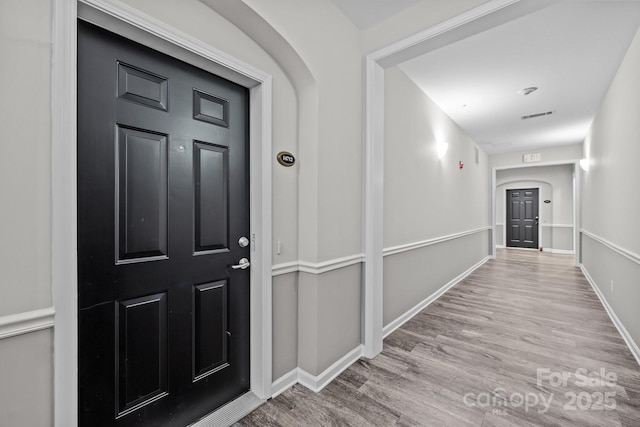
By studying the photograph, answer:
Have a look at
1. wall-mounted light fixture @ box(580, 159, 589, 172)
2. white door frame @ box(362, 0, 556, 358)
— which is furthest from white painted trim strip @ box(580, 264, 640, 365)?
wall-mounted light fixture @ box(580, 159, 589, 172)

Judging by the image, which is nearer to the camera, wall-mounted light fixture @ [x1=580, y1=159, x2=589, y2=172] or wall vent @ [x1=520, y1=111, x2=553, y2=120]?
wall vent @ [x1=520, y1=111, x2=553, y2=120]

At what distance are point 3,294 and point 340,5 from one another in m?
2.40

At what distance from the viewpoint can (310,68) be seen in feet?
5.97

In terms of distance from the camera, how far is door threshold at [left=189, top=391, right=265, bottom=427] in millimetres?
1552

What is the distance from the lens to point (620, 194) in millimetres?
2832

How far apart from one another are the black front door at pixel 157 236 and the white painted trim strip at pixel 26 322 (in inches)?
6.0

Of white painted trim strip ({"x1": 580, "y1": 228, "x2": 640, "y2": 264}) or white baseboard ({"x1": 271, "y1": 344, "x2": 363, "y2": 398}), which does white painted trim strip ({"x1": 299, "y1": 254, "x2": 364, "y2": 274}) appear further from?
white painted trim strip ({"x1": 580, "y1": 228, "x2": 640, "y2": 264})

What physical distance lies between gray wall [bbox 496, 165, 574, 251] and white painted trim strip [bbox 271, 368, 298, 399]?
356 inches

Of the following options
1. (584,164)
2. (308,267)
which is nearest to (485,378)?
(308,267)

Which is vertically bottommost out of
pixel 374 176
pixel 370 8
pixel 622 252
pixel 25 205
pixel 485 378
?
pixel 485 378

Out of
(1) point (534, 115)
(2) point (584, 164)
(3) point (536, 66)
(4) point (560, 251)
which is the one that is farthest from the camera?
(4) point (560, 251)

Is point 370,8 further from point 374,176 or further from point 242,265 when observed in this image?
point 242,265

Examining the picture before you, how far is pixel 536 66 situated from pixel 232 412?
13.3 ft

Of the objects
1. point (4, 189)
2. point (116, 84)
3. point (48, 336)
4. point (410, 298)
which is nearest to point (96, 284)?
point (48, 336)
